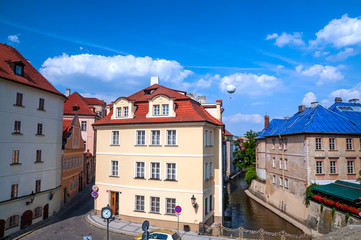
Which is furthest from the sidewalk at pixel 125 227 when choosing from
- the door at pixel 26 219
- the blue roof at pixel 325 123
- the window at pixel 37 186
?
the blue roof at pixel 325 123

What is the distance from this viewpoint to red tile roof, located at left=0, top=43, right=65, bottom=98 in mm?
21141

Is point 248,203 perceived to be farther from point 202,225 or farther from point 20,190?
point 20,190

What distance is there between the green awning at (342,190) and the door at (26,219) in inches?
1109

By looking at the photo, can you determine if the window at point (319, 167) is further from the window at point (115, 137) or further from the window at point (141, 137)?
the window at point (115, 137)

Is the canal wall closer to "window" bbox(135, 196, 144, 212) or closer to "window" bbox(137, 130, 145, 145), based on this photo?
"window" bbox(135, 196, 144, 212)

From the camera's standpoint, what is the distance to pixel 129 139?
23.8 meters

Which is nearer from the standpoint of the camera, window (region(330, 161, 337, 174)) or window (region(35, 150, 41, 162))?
window (region(35, 150, 41, 162))

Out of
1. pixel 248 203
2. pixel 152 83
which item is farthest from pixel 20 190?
pixel 248 203

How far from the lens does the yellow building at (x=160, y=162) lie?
2141 cm

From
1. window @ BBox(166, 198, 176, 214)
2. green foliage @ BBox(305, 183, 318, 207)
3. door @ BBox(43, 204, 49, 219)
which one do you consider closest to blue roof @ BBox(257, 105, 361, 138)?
green foliage @ BBox(305, 183, 318, 207)

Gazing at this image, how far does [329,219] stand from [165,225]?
53.6 feet

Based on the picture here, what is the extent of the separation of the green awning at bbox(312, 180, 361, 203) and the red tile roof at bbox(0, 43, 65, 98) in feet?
97.0

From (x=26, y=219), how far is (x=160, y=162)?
12525 mm

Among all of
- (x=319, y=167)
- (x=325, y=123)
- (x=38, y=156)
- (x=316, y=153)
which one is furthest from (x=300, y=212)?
(x=38, y=156)
